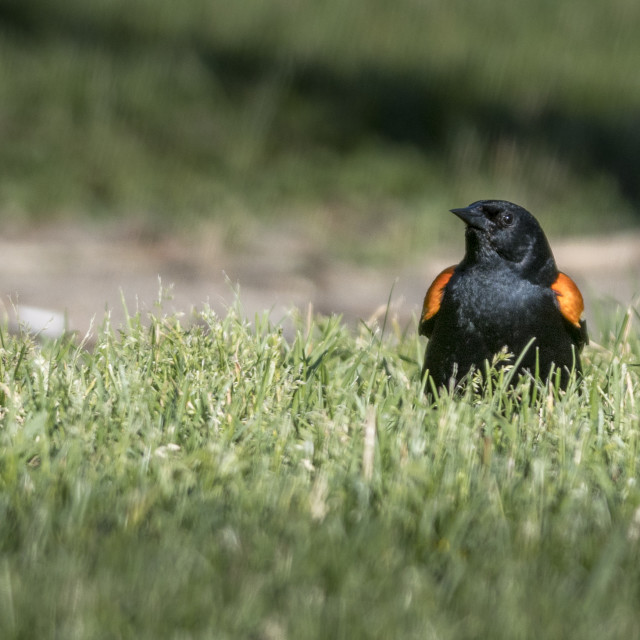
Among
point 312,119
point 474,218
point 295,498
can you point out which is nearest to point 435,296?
point 474,218

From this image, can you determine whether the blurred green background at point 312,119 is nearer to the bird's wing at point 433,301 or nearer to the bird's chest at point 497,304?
the bird's wing at point 433,301

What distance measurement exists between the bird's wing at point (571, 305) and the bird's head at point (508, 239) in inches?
1.8

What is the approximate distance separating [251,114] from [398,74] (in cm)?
164

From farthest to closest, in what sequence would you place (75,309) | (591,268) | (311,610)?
(591,268) → (75,309) → (311,610)

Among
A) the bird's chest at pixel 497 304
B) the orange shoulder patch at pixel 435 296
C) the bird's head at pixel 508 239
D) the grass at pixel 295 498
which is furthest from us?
the orange shoulder patch at pixel 435 296

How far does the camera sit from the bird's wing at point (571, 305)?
388 centimetres

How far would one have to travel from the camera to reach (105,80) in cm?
1020

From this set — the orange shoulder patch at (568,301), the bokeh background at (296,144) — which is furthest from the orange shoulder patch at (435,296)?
the bokeh background at (296,144)

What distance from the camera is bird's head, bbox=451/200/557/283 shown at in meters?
3.87

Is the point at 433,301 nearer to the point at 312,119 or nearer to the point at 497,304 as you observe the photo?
the point at 497,304

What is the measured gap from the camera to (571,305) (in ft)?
12.8

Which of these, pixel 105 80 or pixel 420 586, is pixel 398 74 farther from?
pixel 420 586

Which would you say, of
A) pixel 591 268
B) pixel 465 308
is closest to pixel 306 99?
pixel 591 268

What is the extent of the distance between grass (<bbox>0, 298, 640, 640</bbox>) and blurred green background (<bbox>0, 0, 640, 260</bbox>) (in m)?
4.00
